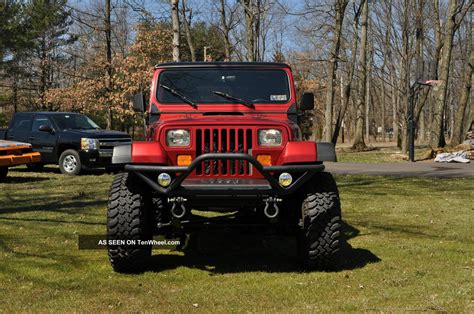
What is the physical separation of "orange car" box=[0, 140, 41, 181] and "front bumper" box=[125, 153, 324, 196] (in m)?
9.83

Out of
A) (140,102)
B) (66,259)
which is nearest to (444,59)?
(140,102)

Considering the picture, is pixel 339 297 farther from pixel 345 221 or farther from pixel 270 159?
pixel 345 221

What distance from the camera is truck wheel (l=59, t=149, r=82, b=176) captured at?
1590 centimetres

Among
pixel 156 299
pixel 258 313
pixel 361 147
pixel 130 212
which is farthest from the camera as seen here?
pixel 361 147

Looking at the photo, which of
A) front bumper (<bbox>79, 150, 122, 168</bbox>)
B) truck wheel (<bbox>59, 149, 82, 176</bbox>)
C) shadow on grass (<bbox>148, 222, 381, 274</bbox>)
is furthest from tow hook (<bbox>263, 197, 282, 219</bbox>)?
truck wheel (<bbox>59, 149, 82, 176</bbox>)

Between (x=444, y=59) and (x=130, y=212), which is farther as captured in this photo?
(x=444, y=59)

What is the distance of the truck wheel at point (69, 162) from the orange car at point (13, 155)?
1.35 meters

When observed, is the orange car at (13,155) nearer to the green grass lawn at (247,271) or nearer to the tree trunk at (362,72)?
the green grass lawn at (247,271)

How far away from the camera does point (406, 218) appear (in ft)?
28.6

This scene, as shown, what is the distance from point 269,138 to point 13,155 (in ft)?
34.3

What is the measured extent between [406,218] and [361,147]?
22219mm

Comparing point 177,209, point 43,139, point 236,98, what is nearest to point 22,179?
point 43,139

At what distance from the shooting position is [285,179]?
510 centimetres

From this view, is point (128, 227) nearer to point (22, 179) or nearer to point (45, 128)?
point (22, 179)
